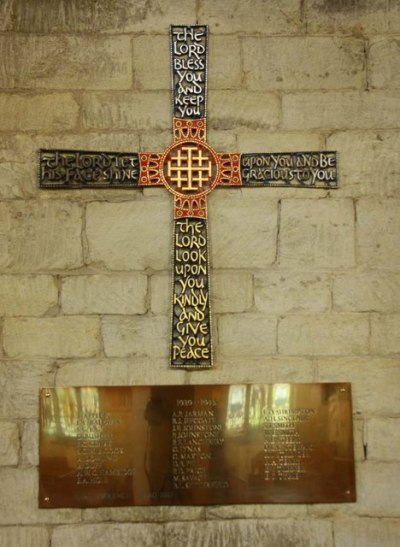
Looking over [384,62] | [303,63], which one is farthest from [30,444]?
[384,62]

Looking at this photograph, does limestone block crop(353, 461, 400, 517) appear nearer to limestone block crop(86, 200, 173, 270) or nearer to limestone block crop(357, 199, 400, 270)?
limestone block crop(357, 199, 400, 270)

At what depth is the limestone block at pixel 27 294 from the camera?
3.21 meters

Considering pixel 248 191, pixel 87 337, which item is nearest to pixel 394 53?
pixel 248 191

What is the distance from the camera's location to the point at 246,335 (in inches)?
127

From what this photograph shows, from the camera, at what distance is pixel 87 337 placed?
126 inches

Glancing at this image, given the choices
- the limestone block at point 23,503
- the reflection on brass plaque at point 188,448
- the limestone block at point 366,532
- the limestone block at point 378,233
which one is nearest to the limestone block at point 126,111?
the limestone block at point 378,233

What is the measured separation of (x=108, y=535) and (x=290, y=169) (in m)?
1.95

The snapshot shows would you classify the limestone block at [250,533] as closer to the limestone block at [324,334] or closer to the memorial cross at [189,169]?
the limestone block at [324,334]

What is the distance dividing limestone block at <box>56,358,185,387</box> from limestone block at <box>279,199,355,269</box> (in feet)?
2.54

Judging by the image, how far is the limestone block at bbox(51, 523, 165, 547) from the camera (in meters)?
3.05

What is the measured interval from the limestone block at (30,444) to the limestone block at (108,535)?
13.0 inches

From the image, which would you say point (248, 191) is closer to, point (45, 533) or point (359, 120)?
point (359, 120)

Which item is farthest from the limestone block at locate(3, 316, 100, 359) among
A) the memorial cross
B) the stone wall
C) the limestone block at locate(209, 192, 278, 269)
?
the limestone block at locate(209, 192, 278, 269)

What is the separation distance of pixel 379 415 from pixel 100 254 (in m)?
1.54
